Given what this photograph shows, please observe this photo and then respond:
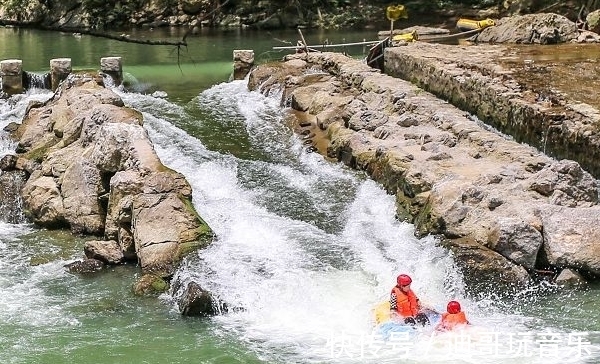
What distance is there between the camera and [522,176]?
8859mm

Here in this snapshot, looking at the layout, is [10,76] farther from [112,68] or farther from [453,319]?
[453,319]

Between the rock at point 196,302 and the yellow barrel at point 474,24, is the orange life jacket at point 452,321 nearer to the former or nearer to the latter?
the rock at point 196,302

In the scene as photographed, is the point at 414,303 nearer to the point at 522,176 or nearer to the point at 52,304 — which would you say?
the point at 522,176

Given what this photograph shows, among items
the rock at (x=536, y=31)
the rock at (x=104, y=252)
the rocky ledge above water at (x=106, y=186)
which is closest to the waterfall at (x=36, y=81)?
the rocky ledge above water at (x=106, y=186)

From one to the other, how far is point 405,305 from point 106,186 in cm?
527

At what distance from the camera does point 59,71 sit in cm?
1744

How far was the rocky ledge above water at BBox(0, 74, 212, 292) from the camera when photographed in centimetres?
855

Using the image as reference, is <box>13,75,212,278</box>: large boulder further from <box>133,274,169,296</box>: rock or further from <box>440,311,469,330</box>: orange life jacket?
<box>440,311,469,330</box>: orange life jacket

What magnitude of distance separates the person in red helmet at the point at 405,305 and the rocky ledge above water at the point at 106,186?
2631mm

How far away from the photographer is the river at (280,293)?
21.2 feet

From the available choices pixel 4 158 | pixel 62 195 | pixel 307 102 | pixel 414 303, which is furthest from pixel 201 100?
pixel 414 303

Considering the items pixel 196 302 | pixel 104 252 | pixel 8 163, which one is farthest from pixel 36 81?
pixel 196 302

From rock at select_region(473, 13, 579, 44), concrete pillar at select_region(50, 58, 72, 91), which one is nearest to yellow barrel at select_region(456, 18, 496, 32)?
rock at select_region(473, 13, 579, 44)

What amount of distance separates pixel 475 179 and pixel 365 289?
7.35 ft
